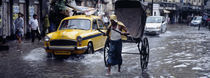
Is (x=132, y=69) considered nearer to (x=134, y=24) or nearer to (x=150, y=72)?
(x=150, y=72)

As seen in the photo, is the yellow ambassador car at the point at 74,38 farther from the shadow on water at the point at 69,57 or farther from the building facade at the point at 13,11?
the building facade at the point at 13,11

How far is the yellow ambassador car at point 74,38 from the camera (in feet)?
41.3

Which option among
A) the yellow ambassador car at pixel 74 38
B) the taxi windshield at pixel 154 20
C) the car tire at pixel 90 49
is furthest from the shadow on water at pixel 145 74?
the taxi windshield at pixel 154 20

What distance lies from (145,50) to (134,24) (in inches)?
91.0

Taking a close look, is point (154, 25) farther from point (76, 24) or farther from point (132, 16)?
point (132, 16)

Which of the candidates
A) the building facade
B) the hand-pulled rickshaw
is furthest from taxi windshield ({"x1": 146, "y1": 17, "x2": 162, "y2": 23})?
the hand-pulled rickshaw

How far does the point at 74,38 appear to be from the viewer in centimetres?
1257

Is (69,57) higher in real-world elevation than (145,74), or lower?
lower

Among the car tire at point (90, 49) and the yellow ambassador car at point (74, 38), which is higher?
the yellow ambassador car at point (74, 38)

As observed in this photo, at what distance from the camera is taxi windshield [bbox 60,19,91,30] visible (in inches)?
550

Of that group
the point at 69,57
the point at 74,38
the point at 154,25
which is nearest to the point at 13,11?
the point at 69,57

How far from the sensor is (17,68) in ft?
34.7

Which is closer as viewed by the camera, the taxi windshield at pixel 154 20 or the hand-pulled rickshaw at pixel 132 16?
the hand-pulled rickshaw at pixel 132 16

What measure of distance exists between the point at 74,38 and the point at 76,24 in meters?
1.63
